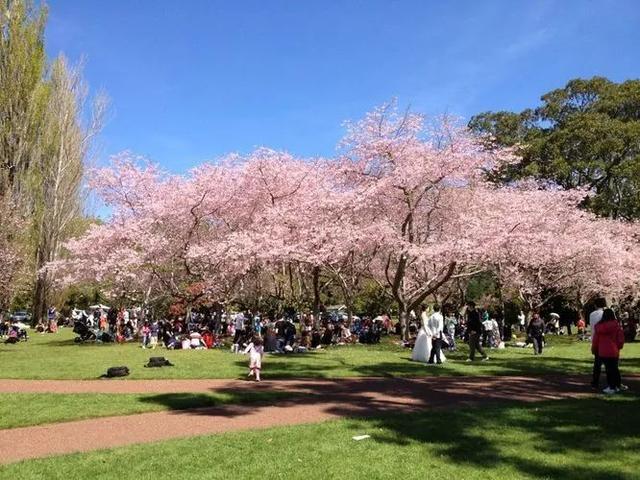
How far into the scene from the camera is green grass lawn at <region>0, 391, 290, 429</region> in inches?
324

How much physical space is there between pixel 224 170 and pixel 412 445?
19240mm

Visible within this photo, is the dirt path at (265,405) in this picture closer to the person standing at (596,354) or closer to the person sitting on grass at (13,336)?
the person standing at (596,354)

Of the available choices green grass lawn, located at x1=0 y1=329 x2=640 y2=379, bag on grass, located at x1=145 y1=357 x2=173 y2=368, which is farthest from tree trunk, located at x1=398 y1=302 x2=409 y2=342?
bag on grass, located at x1=145 y1=357 x2=173 y2=368

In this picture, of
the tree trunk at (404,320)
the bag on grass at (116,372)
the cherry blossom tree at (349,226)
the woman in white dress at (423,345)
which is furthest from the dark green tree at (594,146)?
the bag on grass at (116,372)

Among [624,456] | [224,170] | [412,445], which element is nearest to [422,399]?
[412,445]

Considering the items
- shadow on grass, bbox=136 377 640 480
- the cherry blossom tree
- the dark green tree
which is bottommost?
shadow on grass, bbox=136 377 640 480

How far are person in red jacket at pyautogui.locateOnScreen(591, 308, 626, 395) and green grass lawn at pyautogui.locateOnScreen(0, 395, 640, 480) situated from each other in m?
2.02

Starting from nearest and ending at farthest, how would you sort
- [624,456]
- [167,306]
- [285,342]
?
[624,456]
[285,342]
[167,306]

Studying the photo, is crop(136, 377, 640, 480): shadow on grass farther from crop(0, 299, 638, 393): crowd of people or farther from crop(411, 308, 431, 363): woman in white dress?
crop(411, 308, 431, 363): woman in white dress

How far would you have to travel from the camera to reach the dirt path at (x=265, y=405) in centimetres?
707

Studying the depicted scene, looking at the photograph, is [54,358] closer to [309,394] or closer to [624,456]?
[309,394]

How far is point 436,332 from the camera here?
14.1 m

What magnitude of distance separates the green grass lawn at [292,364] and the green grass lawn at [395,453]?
207 inches

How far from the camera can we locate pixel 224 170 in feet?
79.2
